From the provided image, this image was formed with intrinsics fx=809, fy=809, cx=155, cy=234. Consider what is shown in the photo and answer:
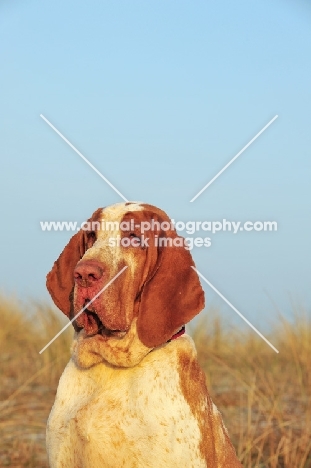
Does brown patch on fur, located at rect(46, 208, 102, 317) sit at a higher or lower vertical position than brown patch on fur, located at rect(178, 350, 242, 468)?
higher

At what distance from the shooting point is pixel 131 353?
4.58 meters

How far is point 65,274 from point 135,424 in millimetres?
1036

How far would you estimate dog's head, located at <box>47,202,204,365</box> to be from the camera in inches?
176

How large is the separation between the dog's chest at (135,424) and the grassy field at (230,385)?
2.64 meters

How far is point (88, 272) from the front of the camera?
4.38 metres

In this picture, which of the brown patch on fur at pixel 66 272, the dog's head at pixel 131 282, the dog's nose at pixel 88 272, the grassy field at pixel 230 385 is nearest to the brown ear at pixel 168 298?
the dog's head at pixel 131 282

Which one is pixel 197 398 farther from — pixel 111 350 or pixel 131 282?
pixel 131 282

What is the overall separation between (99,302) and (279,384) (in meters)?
6.22

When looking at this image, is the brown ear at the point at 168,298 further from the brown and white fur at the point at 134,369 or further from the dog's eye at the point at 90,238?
the dog's eye at the point at 90,238

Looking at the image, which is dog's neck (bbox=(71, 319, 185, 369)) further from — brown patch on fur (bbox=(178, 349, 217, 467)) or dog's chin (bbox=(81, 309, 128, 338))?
brown patch on fur (bbox=(178, 349, 217, 467))

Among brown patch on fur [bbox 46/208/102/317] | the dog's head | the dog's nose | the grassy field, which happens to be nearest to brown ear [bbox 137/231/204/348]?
the dog's head

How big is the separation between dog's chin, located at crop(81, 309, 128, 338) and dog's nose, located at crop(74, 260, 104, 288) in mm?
259

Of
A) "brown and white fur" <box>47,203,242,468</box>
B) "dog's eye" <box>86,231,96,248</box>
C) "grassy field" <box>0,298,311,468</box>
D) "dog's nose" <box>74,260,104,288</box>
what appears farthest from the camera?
"grassy field" <box>0,298,311,468</box>

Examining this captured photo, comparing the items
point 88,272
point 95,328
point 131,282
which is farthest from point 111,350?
point 88,272
